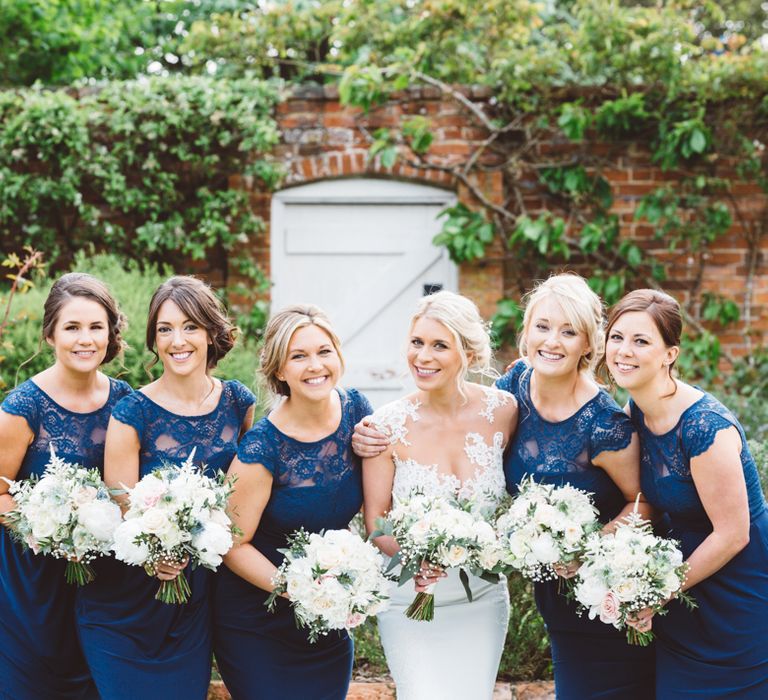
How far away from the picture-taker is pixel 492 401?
3697 mm

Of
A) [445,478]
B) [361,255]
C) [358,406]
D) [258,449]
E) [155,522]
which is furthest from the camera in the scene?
[361,255]

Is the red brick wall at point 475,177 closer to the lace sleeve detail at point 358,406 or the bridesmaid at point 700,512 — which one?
the lace sleeve detail at point 358,406

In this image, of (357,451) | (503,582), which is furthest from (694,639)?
(357,451)

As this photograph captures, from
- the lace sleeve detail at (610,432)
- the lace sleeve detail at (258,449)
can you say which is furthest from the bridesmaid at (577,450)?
the lace sleeve detail at (258,449)

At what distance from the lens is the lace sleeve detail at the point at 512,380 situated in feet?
12.7

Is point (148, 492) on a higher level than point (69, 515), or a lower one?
higher

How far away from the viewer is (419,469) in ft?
11.7

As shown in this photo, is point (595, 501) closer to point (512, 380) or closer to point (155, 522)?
point (512, 380)

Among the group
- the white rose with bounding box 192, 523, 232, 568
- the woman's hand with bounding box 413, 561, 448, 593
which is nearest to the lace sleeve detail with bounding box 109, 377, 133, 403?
the white rose with bounding box 192, 523, 232, 568

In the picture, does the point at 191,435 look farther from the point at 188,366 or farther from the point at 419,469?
the point at 419,469

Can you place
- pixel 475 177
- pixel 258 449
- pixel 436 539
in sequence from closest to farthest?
pixel 436 539 → pixel 258 449 → pixel 475 177

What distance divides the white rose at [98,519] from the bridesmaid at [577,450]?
1491 mm

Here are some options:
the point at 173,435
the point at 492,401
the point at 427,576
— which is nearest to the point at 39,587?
the point at 173,435

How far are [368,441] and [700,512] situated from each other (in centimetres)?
121
